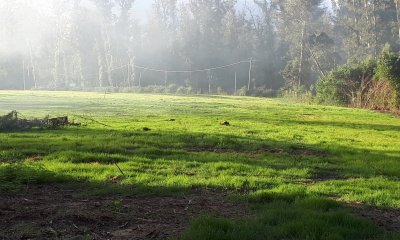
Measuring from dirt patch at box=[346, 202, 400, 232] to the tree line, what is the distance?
76.8 metres

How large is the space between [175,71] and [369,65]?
60061 millimetres

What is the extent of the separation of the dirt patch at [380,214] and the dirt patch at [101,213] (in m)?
2.07

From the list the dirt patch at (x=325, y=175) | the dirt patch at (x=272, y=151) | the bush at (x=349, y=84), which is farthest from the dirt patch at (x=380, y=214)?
the bush at (x=349, y=84)

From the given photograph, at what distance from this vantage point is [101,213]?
7504mm

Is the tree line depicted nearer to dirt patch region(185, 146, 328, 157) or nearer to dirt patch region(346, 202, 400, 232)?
dirt patch region(185, 146, 328, 157)

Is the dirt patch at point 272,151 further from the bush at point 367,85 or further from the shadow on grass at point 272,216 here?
the bush at point 367,85

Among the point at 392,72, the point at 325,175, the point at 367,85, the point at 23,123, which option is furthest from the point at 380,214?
the point at 367,85

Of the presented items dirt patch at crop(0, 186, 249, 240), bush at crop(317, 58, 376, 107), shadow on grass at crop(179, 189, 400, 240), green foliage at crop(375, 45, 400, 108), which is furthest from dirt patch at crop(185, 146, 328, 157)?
bush at crop(317, 58, 376, 107)

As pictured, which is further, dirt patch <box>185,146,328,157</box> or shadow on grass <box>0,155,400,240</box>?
dirt patch <box>185,146,328,157</box>

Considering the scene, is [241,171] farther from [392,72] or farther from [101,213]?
[392,72]

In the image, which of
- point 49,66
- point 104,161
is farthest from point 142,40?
point 104,161

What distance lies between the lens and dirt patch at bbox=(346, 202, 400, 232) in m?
7.31

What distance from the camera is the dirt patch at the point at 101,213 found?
6.56 m

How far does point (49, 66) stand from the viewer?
124938mm
